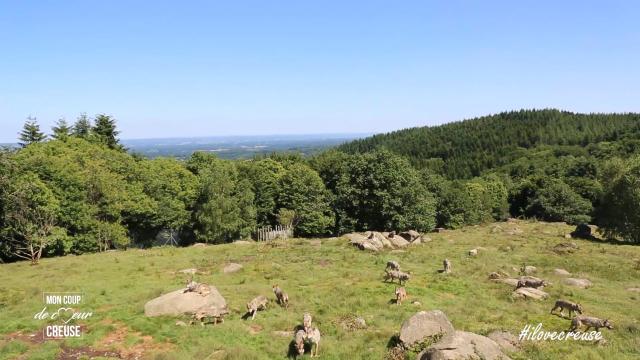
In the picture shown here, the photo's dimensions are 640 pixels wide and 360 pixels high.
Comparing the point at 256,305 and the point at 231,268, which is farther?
the point at 231,268

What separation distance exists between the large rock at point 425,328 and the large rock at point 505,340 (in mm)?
2476

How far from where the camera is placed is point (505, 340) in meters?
20.0

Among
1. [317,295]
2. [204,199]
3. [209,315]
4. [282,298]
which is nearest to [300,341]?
[209,315]

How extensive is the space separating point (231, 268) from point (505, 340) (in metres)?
25.4

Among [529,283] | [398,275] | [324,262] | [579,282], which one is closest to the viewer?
[398,275]

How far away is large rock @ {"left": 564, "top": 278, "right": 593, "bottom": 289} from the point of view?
34.5 metres

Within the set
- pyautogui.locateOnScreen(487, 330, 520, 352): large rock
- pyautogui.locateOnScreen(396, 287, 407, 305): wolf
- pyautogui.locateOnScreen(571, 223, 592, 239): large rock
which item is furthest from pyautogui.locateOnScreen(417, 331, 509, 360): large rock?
pyautogui.locateOnScreen(571, 223, 592, 239): large rock

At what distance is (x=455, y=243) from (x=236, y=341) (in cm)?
4504

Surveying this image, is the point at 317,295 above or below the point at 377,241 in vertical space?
above

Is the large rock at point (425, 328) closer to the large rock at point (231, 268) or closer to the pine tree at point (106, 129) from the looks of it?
the large rock at point (231, 268)

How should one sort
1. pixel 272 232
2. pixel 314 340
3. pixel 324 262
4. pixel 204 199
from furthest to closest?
pixel 272 232 < pixel 204 199 < pixel 324 262 < pixel 314 340

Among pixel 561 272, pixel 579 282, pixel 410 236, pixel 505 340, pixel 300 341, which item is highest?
pixel 300 341

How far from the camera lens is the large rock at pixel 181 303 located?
2473 centimetres

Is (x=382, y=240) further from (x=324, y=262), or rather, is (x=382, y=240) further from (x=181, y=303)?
(x=181, y=303)
